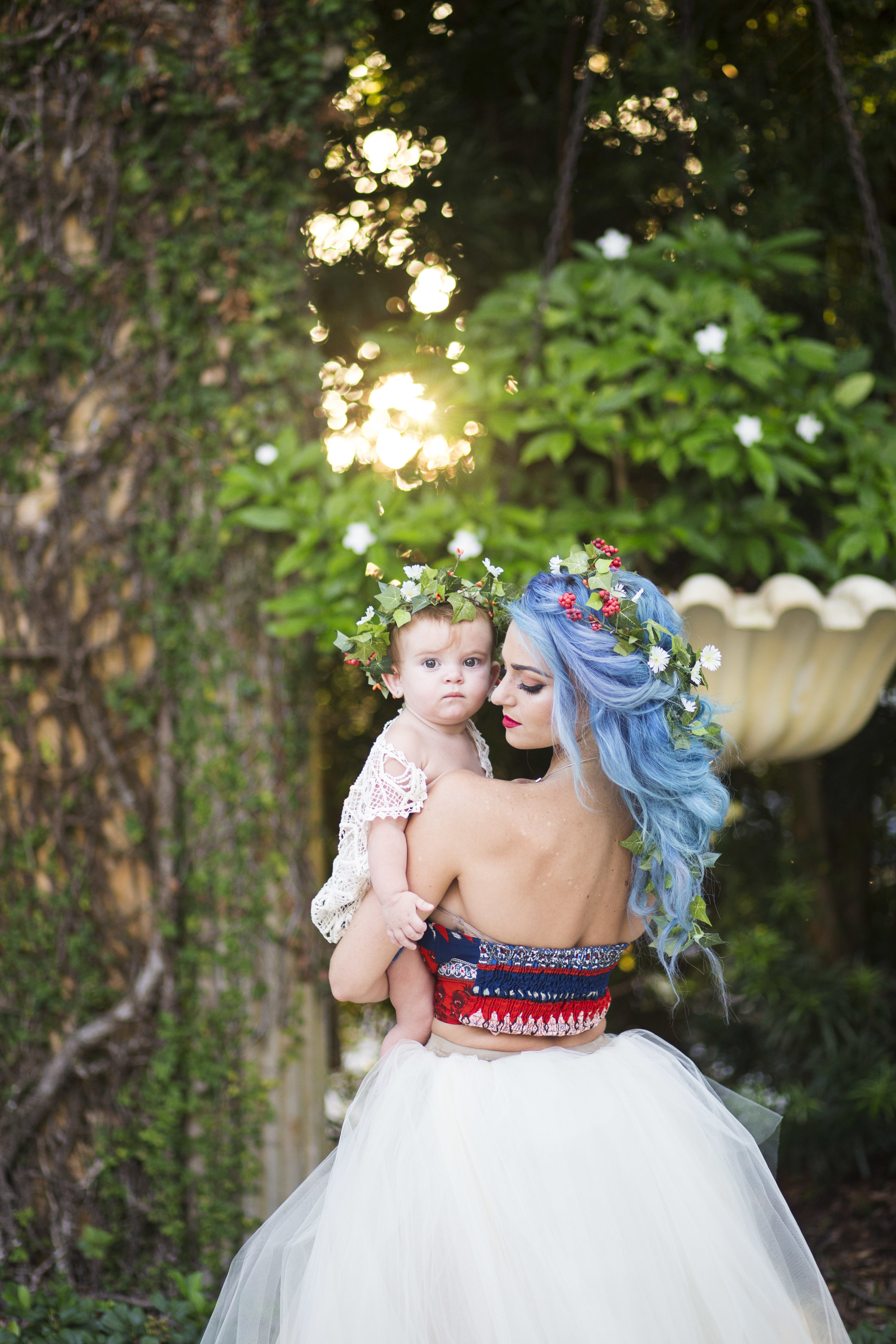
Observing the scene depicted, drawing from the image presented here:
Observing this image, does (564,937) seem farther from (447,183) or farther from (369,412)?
(447,183)

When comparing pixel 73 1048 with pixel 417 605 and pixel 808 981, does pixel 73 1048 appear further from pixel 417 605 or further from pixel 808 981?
pixel 808 981

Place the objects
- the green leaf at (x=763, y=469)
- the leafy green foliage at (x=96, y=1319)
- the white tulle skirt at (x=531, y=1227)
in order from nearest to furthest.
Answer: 1. the white tulle skirt at (x=531, y=1227)
2. the leafy green foliage at (x=96, y=1319)
3. the green leaf at (x=763, y=469)

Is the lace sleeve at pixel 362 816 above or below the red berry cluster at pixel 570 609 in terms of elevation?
below

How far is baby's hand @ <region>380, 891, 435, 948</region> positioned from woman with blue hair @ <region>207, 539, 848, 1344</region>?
0.05 meters

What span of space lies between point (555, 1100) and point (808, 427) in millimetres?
1920

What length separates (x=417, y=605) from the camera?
65.4 inches

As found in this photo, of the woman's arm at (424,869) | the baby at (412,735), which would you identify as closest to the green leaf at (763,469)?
the baby at (412,735)

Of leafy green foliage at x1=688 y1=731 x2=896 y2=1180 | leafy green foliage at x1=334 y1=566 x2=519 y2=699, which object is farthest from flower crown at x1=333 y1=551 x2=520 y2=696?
leafy green foliage at x1=688 y1=731 x2=896 y2=1180

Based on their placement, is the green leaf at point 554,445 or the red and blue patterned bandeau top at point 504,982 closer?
the red and blue patterned bandeau top at point 504,982

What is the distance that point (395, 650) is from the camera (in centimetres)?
174

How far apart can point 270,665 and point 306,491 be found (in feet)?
1.74

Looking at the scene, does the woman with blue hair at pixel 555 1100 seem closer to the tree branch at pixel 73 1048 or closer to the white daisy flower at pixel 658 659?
the white daisy flower at pixel 658 659

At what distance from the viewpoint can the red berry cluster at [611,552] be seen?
65.9 inches

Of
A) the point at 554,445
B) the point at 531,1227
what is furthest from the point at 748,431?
the point at 531,1227
